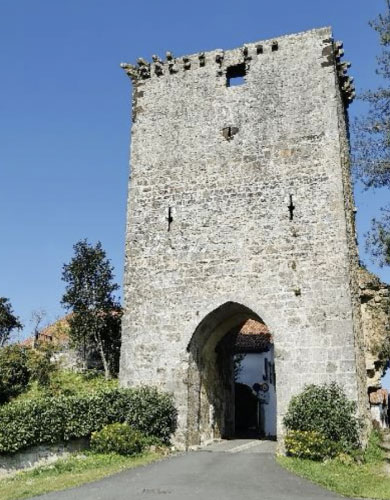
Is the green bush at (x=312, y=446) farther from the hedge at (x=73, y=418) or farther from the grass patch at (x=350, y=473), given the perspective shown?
the hedge at (x=73, y=418)


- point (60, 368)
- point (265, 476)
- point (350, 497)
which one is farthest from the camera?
point (60, 368)

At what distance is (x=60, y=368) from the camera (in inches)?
879

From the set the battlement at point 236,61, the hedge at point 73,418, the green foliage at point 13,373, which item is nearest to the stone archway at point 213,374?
the hedge at point 73,418

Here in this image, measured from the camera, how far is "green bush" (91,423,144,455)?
14336 mm

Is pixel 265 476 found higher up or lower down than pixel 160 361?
lower down

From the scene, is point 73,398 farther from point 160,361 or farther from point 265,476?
point 265,476

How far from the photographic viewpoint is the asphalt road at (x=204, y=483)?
9211 millimetres

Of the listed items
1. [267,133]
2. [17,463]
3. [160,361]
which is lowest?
[17,463]

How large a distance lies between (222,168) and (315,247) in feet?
13.6

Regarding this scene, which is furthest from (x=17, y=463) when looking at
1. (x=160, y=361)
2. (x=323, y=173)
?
(x=323, y=173)

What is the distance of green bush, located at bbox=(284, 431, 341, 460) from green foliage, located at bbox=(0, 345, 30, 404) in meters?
10.8

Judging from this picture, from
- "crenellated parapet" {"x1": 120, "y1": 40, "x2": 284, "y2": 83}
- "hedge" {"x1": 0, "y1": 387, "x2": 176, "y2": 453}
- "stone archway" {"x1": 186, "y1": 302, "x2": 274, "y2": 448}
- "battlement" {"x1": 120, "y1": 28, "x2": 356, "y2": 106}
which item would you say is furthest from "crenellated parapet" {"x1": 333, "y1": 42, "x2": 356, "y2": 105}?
"hedge" {"x1": 0, "y1": 387, "x2": 176, "y2": 453}

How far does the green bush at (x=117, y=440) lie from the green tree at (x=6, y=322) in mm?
14010

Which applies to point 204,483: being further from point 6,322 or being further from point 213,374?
point 6,322
